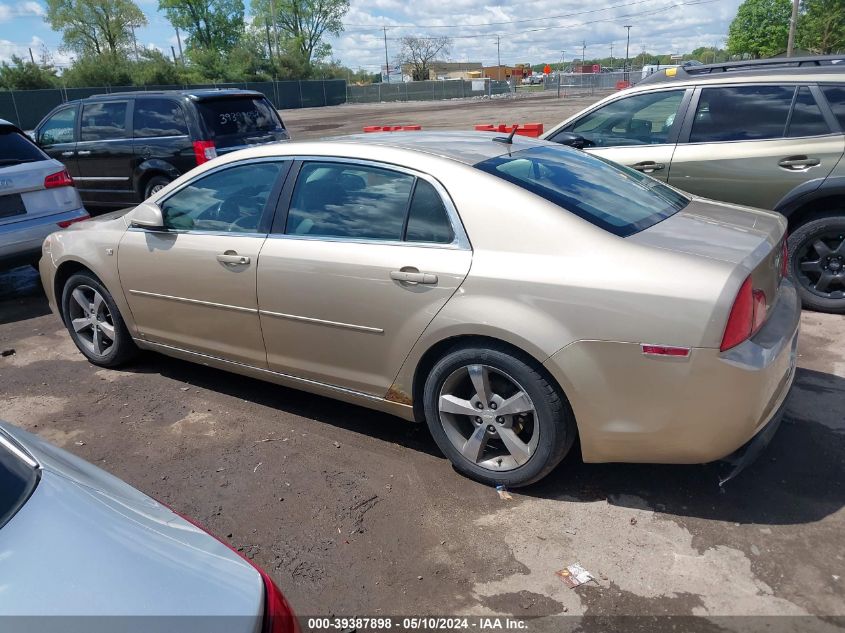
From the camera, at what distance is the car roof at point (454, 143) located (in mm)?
3539

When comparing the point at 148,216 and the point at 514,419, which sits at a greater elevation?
the point at 148,216

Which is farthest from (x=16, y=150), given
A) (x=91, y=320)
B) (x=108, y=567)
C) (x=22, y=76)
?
(x=22, y=76)

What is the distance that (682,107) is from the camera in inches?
233

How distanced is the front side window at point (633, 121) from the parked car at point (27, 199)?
5.12m

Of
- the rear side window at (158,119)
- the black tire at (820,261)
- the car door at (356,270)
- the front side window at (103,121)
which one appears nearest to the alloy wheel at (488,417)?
the car door at (356,270)

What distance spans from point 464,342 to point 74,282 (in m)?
3.28

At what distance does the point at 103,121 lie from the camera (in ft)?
32.1

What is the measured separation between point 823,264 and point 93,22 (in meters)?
73.9

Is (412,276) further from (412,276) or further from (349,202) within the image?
(349,202)

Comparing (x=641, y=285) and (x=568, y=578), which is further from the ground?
(x=641, y=285)

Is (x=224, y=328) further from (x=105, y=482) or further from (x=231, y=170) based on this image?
(x=105, y=482)

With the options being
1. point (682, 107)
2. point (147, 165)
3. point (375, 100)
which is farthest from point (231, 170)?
point (375, 100)

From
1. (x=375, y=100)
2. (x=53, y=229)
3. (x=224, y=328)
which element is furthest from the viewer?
(x=375, y=100)

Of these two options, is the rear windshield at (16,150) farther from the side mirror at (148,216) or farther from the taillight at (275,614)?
the taillight at (275,614)
